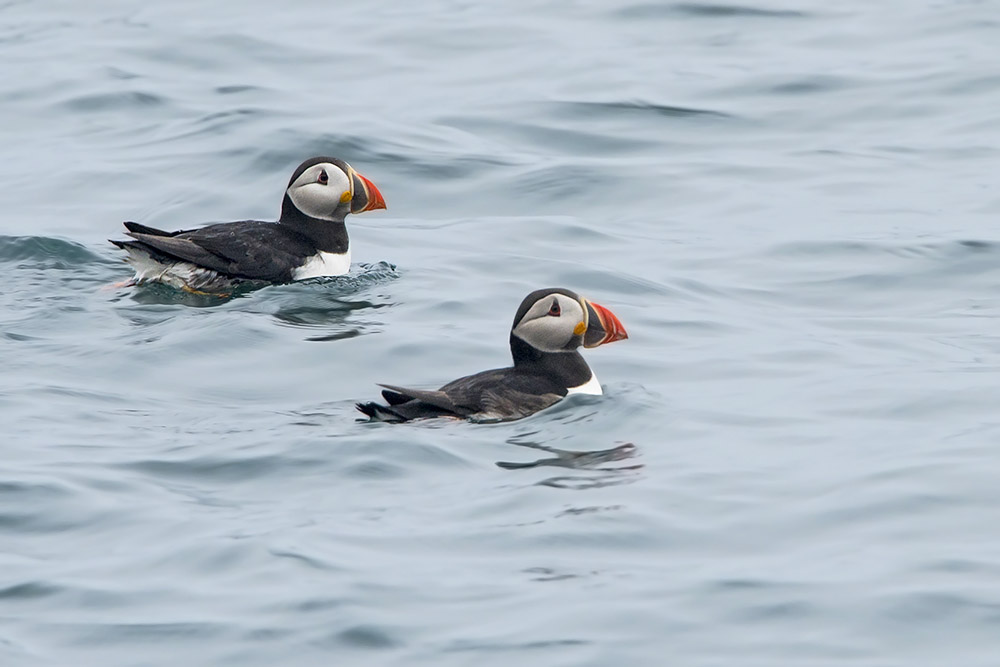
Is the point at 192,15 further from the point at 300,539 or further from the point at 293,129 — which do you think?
the point at 300,539

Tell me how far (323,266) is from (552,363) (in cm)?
311

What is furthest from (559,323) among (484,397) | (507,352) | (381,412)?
(507,352)

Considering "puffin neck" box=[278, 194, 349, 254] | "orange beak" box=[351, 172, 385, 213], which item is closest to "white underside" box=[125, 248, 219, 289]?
"puffin neck" box=[278, 194, 349, 254]

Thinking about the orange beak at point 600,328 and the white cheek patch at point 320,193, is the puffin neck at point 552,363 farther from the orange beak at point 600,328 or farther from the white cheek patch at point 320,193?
the white cheek patch at point 320,193

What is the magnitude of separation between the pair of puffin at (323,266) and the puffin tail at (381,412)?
35 centimetres

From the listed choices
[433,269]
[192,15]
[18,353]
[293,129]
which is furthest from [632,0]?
[18,353]

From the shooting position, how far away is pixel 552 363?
849cm

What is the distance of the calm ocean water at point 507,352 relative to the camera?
6.12m

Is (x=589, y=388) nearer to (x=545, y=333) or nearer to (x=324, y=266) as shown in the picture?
(x=545, y=333)

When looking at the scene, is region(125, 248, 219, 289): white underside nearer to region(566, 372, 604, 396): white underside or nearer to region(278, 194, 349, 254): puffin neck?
region(278, 194, 349, 254): puffin neck

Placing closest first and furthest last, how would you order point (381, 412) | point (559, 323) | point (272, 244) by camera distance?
point (381, 412)
point (559, 323)
point (272, 244)

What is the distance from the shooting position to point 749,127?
15945mm

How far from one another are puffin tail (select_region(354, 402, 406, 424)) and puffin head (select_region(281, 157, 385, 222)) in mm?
3572

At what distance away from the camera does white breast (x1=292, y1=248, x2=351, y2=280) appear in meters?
11.1
